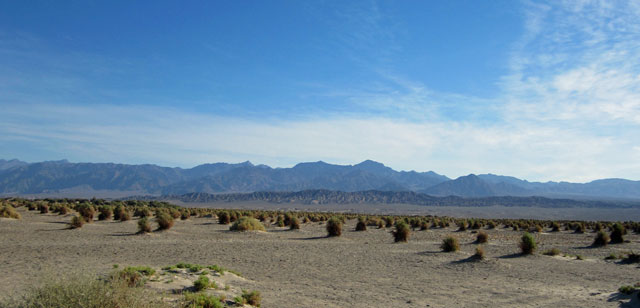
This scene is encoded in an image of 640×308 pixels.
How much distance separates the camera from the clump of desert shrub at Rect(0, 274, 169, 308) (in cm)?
628

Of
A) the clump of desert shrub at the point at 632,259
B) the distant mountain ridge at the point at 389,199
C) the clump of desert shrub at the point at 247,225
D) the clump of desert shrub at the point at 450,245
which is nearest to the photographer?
the clump of desert shrub at the point at 632,259

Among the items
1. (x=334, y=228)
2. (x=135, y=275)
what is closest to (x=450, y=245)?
(x=334, y=228)

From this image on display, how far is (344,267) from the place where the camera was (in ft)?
55.2

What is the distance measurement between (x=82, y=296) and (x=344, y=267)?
38.8 feet

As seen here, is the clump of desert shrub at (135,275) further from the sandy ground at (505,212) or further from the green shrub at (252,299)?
the sandy ground at (505,212)

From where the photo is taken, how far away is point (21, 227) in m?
25.4

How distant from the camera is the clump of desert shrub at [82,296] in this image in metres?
6.28

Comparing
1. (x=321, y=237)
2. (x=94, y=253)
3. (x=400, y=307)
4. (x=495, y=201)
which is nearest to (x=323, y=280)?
(x=400, y=307)

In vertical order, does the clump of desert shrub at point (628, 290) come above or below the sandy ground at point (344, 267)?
above

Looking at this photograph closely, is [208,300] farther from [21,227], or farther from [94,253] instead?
[21,227]

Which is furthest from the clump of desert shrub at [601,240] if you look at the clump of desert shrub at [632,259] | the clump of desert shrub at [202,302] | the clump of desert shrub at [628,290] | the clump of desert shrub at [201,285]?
the clump of desert shrub at [202,302]

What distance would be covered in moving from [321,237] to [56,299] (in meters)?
22.7

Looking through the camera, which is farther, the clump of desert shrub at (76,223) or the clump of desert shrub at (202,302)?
the clump of desert shrub at (76,223)

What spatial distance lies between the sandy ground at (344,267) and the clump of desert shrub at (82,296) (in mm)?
842
